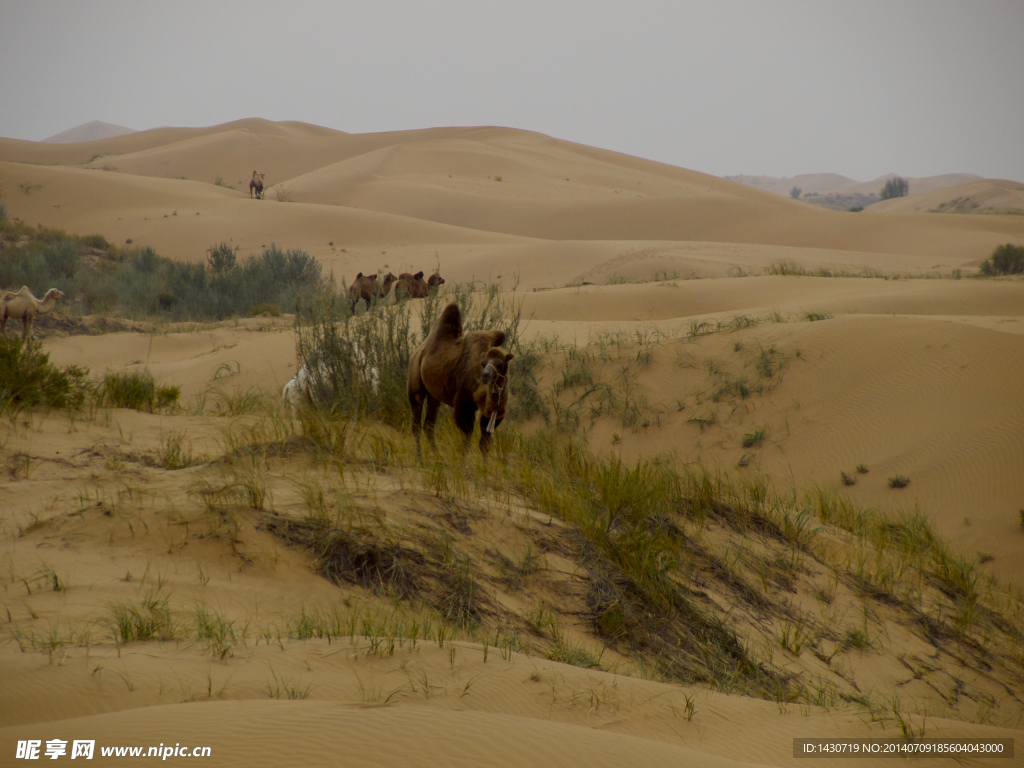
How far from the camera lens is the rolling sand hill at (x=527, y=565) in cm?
217

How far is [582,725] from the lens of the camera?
7.56 ft

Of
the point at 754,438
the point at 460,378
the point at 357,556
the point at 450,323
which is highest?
the point at 450,323

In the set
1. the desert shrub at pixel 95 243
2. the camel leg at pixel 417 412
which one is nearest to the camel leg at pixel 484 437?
the camel leg at pixel 417 412

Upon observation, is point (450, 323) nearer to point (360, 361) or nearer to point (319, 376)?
point (360, 361)

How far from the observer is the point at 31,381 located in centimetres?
558

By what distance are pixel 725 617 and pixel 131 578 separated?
303cm

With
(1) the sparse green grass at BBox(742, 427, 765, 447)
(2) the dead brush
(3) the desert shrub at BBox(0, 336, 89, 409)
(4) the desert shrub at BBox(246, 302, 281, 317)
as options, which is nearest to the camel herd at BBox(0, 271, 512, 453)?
(2) the dead brush

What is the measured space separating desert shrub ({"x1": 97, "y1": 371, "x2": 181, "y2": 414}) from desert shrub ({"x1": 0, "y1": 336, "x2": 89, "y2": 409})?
1.82ft

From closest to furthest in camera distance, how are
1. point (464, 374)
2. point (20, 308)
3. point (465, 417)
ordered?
point (464, 374) → point (465, 417) → point (20, 308)

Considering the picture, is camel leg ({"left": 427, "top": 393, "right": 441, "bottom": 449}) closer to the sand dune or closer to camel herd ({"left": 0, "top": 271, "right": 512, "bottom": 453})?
camel herd ({"left": 0, "top": 271, "right": 512, "bottom": 453})

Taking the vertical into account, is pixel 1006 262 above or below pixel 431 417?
above

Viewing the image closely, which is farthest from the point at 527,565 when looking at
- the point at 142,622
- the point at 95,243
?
the point at 95,243

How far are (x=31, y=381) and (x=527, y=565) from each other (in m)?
4.51

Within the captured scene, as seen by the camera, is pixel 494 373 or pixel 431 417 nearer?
pixel 494 373
